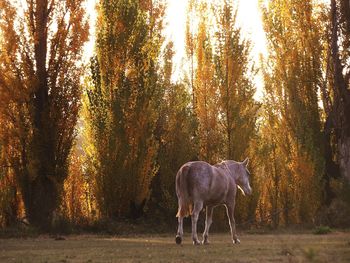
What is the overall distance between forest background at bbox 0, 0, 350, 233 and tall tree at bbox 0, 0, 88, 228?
3 cm

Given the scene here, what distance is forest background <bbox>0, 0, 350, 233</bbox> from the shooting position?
19.6 metres

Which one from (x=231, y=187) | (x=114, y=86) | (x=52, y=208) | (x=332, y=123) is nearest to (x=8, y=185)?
(x=52, y=208)

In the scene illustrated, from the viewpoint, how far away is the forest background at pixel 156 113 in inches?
771

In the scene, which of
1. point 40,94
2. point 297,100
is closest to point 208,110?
point 297,100

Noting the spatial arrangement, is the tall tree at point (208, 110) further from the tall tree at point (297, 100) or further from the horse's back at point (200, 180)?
the horse's back at point (200, 180)

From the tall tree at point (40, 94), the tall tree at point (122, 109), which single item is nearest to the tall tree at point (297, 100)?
the tall tree at point (122, 109)

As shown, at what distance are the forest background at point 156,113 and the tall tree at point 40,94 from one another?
0.11ft

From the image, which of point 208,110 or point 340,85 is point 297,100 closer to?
point 340,85

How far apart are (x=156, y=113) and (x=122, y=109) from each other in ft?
4.91

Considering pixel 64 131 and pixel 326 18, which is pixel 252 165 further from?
pixel 64 131

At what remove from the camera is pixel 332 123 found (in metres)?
25.9

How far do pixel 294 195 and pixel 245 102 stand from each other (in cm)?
485

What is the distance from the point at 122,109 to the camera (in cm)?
2088

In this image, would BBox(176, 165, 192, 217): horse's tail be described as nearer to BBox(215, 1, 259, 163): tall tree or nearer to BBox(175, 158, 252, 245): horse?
BBox(175, 158, 252, 245): horse
